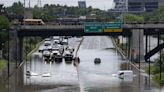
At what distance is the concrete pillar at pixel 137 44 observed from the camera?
10700 cm

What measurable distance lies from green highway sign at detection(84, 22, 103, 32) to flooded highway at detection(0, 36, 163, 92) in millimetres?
5230

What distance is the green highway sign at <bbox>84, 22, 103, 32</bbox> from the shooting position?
105m

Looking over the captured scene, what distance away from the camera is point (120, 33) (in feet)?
358

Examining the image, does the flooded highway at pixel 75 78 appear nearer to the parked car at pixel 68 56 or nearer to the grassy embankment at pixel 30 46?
the parked car at pixel 68 56

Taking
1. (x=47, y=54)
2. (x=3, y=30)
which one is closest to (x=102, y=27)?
(x=3, y=30)

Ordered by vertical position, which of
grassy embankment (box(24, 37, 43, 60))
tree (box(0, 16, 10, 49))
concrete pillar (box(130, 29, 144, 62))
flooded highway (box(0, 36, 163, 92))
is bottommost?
grassy embankment (box(24, 37, 43, 60))

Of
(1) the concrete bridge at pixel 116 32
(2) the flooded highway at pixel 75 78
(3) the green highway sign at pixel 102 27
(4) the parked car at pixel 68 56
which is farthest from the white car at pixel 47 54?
(3) the green highway sign at pixel 102 27

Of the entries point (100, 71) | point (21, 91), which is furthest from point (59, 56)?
point (21, 91)

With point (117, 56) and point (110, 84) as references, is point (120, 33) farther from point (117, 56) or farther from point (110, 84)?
point (110, 84)

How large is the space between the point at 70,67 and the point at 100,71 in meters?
8.52

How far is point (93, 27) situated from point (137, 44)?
807 centimetres

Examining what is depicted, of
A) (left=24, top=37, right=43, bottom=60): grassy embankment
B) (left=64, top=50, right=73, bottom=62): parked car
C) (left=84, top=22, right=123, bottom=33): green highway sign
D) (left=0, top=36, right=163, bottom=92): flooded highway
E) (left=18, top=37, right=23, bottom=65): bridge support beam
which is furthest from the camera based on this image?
(left=24, top=37, right=43, bottom=60): grassy embankment

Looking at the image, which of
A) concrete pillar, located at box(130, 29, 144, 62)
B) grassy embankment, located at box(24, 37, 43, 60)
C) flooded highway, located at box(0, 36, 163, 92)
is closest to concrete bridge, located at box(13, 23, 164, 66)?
concrete pillar, located at box(130, 29, 144, 62)

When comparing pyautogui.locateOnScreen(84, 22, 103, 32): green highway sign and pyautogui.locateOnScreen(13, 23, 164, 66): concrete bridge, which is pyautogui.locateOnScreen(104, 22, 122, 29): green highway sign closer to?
pyautogui.locateOnScreen(84, 22, 103, 32): green highway sign
